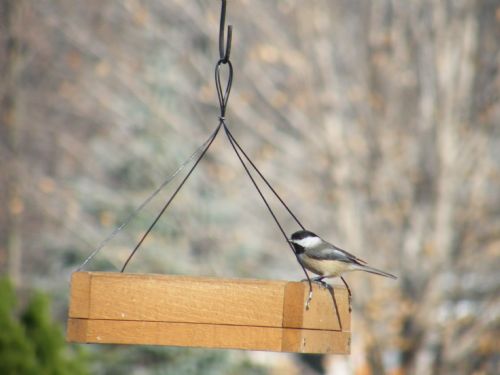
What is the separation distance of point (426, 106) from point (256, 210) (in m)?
2.05

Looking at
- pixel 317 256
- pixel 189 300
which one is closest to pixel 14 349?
pixel 317 256

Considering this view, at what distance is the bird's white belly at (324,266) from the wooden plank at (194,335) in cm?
50

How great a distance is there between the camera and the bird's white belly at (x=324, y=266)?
4.48 meters

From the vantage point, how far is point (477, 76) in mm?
9609

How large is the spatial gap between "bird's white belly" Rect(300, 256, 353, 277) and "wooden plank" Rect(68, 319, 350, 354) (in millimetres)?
498

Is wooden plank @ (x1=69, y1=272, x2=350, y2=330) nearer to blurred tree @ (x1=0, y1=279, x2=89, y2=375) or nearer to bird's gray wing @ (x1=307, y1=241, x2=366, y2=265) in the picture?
bird's gray wing @ (x1=307, y1=241, x2=366, y2=265)

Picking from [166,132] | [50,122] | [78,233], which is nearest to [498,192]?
[166,132]

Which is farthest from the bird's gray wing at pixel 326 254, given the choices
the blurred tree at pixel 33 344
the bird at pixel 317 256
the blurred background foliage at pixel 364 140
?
the blurred background foliage at pixel 364 140

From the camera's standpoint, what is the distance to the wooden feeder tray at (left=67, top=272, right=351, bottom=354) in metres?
3.99

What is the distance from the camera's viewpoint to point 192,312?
4008 millimetres

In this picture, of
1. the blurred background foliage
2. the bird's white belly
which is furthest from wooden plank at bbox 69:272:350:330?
the blurred background foliage

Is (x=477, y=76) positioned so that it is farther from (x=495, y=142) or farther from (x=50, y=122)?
(x=50, y=122)

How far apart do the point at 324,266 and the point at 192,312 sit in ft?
2.45

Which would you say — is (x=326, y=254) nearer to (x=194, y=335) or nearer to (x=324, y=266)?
(x=324, y=266)
